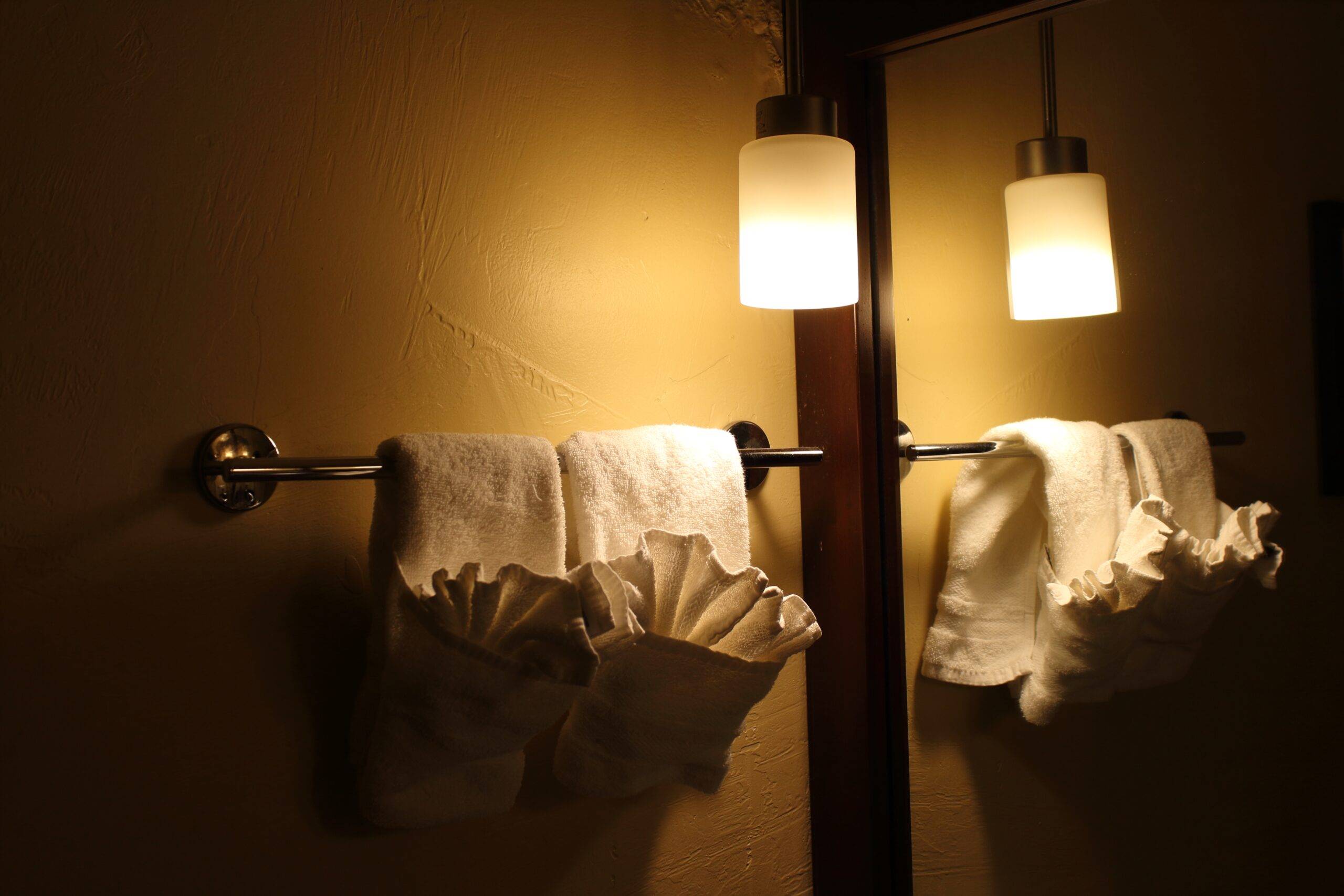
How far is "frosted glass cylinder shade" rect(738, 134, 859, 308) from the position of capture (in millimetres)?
749

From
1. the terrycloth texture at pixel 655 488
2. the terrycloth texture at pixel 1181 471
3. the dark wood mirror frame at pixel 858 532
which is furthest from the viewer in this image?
the dark wood mirror frame at pixel 858 532

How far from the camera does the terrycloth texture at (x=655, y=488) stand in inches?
25.8

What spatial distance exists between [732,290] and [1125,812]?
1.98ft

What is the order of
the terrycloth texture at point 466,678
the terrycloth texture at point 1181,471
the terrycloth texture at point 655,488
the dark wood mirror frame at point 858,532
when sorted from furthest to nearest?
the dark wood mirror frame at point 858,532, the terrycloth texture at point 1181,471, the terrycloth texture at point 655,488, the terrycloth texture at point 466,678

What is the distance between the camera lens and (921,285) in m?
0.91

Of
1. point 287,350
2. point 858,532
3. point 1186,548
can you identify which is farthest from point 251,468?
point 1186,548

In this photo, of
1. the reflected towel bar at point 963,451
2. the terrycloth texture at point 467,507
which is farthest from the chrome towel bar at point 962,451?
the terrycloth texture at point 467,507

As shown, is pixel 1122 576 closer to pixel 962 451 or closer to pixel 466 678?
pixel 962 451

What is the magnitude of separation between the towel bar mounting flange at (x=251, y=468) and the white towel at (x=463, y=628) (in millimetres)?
26

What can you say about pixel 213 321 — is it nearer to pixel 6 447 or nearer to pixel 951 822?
pixel 6 447

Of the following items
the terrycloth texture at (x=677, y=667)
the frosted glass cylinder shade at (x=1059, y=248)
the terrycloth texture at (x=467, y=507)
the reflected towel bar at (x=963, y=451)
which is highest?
the frosted glass cylinder shade at (x=1059, y=248)

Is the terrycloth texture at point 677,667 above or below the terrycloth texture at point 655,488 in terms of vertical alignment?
below

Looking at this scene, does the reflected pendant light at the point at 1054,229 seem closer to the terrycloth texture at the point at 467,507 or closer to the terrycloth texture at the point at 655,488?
the terrycloth texture at the point at 655,488

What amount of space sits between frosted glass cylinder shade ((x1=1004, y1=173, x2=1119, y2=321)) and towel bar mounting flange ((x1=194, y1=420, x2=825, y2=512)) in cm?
58
